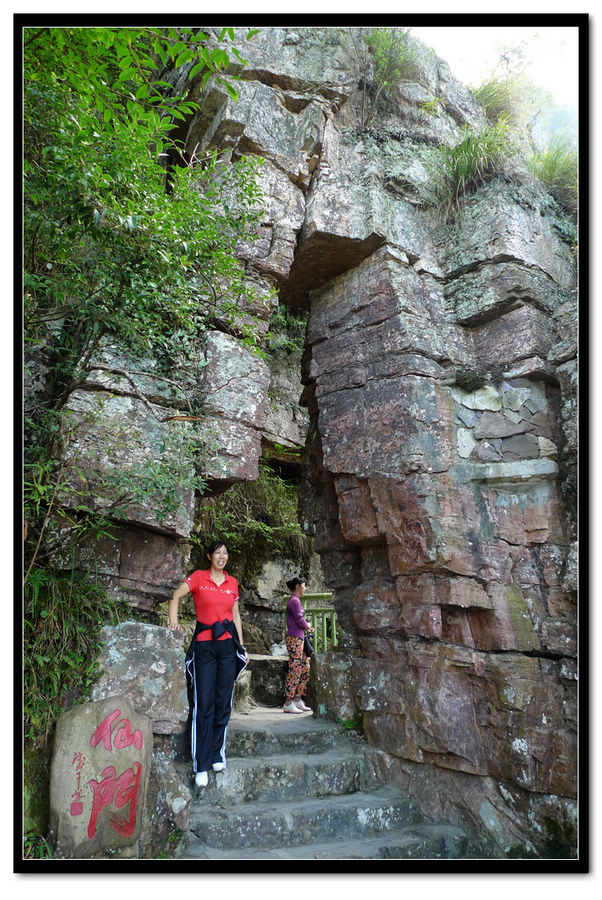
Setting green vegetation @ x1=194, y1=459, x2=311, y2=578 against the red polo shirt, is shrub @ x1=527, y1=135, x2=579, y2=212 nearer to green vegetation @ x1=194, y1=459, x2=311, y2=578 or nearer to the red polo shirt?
the red polo shirt

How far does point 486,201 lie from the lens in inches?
220

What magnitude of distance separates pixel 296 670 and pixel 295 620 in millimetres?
491

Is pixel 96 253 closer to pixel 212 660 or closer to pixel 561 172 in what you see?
pixel 212 660

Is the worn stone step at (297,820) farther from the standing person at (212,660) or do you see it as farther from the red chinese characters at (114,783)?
the red chinese characters at (114,783)

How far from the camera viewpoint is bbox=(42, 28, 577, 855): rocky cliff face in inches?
166

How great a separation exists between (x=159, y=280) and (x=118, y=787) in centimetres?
295

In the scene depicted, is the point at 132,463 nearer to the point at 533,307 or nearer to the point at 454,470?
the point at 454,470

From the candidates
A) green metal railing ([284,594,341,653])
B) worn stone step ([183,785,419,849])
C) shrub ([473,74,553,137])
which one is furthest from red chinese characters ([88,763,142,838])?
shrub ([473,74,553,137])

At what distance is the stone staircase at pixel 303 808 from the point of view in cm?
367

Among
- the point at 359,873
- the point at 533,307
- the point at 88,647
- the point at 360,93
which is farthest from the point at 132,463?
the point at 360,93

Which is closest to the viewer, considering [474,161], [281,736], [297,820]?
[297,820]

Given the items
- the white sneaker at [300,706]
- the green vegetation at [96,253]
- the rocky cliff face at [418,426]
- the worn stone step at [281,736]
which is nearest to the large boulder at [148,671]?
the rocky cliff face at [418,426]

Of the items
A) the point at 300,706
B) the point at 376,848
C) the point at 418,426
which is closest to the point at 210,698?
the point at 376,848

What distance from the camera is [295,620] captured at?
637 cm
